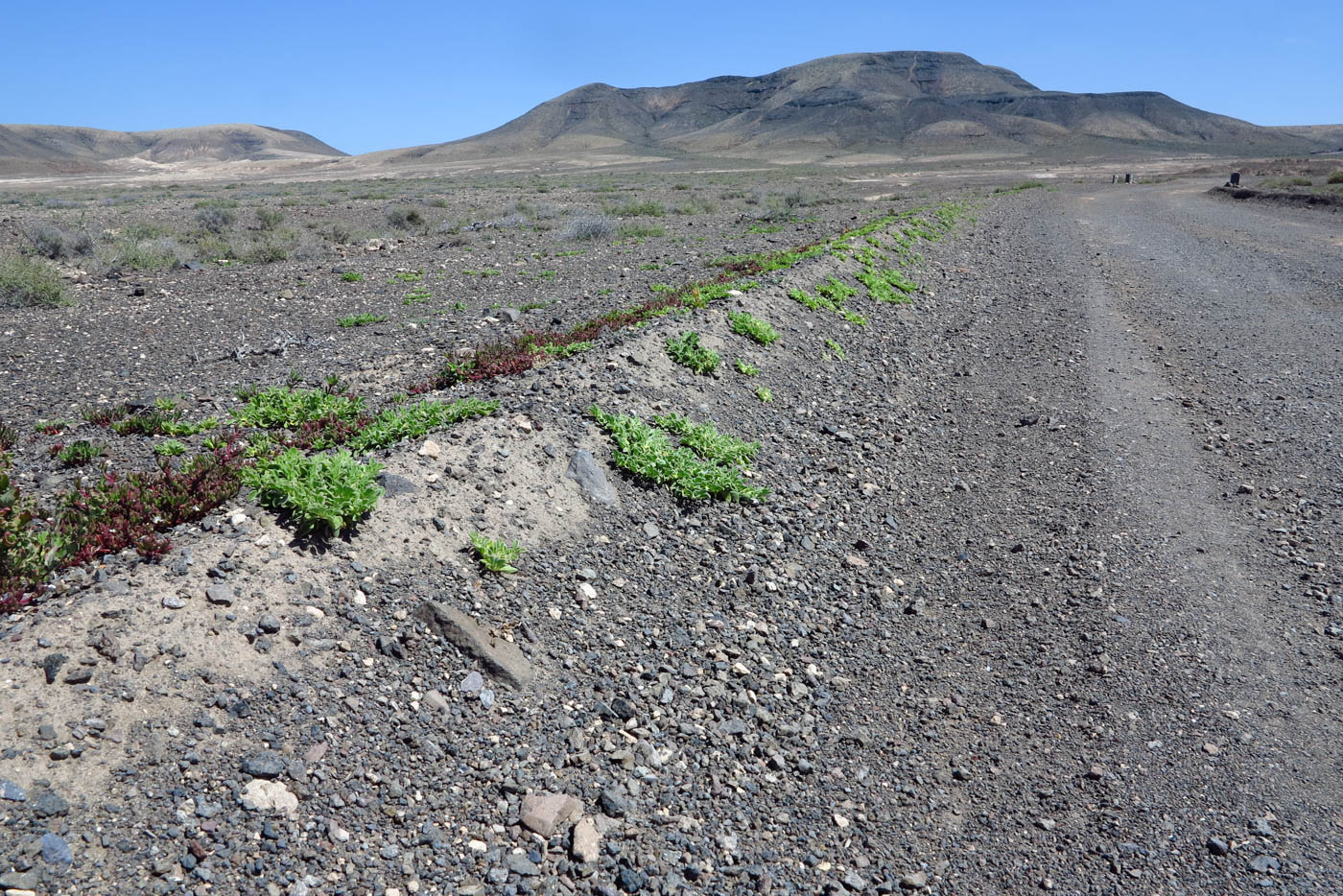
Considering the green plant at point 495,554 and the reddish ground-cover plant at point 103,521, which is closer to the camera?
the reddish ground-cover plant at point 103,521

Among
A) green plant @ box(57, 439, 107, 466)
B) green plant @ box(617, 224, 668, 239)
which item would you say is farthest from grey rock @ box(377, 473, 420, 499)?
green plant @ box(617, 224, 668, 239)

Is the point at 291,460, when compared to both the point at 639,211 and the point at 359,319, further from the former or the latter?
the point at 639,211

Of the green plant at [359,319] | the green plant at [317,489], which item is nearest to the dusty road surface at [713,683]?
the green plant at [317,489]

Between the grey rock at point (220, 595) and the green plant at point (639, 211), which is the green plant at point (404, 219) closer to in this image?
the green plant at point (639, 211)

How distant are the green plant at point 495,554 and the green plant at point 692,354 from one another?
123 inches

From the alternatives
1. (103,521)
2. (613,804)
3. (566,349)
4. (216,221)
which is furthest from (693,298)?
(216,221)

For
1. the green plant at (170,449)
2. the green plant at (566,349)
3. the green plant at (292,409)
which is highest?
the green plant at (566,349)

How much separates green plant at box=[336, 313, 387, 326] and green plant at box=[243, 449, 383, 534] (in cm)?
582

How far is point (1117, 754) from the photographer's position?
3.64 m

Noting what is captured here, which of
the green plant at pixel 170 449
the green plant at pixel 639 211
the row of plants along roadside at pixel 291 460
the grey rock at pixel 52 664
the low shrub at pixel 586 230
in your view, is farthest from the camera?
the green plant at pixel 639 211

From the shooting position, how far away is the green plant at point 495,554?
4.43 m

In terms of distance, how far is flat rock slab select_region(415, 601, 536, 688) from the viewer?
3895 millimetres

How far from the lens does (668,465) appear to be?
5699 mm

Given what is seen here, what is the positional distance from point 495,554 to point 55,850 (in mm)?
2204
